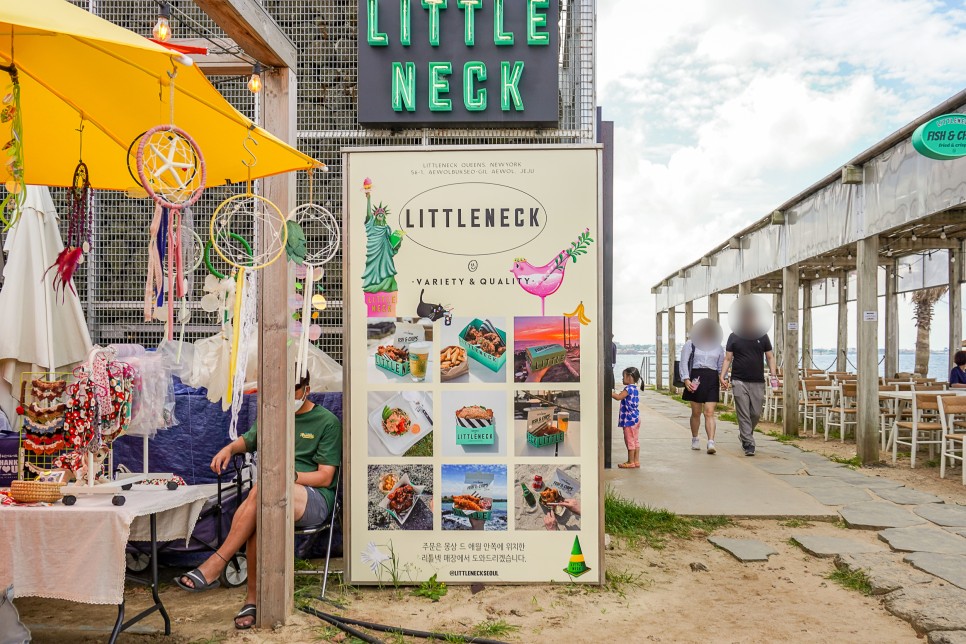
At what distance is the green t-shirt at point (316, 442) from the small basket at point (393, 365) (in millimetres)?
469

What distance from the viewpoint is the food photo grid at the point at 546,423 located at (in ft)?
14.6

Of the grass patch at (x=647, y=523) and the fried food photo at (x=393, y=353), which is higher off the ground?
the fried food photo at (x=393, y=353)

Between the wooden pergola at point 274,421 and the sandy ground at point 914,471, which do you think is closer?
the wooden pergola at point 274,421

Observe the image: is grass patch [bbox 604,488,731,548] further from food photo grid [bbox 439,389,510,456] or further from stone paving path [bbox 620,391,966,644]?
food photo grid [bbox 439,389,510,456]

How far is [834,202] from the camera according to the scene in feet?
32.9

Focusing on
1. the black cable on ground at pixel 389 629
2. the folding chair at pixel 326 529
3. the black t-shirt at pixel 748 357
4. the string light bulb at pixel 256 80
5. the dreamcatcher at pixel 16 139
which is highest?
the string light bulb at pixel 256 80

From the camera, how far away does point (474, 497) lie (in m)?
4.45

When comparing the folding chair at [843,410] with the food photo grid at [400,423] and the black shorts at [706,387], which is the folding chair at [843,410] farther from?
the food photo grid at [400,423]

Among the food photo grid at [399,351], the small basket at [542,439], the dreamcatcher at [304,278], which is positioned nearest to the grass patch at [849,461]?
the small basket at [542,439]

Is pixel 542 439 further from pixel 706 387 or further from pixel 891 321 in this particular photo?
pixel 891 321

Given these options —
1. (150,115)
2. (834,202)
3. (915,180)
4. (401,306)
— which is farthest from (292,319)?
(834,202)

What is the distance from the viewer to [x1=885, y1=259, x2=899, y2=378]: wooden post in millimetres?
14375

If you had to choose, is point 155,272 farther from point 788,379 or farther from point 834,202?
point 788,379

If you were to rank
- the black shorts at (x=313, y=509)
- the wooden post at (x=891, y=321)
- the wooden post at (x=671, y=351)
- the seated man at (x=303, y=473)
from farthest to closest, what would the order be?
the wooden post at (x=671, y=351) < the wooden post at (x=891, y=321) < the black shorts at (x=313, y=509) < the seated man at (x=303, y=473)
